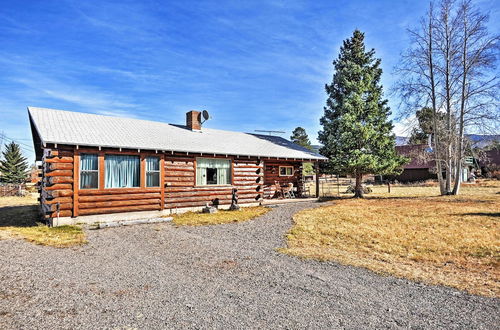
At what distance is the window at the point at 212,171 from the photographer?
15.8 metres

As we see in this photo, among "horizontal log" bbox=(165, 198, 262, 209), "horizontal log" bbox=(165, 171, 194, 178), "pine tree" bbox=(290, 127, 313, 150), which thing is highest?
"pine tree" bbox=(290, 127, 313, 150)

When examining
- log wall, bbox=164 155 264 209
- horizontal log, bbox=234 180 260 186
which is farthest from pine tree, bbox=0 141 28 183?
horizontal log, bbox=234 180 260 186

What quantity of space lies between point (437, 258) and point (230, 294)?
5.87m

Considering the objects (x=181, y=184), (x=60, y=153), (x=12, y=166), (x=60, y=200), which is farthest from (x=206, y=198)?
(x=12, y=166)

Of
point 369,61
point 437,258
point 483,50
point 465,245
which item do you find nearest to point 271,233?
point 437,258

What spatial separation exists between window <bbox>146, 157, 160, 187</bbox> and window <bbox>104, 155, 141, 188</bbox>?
1.39 feet

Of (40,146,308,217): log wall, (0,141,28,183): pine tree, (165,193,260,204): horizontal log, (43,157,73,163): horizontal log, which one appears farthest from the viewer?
(0,141,28,183): pine tree

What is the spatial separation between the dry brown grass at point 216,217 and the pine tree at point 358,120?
8.78 metres

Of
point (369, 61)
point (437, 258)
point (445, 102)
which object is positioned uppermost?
point (369, 61)

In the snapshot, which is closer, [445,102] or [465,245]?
[465,245]

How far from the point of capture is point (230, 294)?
533cm

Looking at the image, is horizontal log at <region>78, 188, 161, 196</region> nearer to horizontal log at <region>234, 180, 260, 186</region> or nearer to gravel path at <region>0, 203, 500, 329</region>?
gravel path at <region>0, 203, 500, 329</region>

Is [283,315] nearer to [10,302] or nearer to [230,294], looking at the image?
[230,294]

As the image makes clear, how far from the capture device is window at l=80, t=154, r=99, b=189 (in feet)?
40.2
